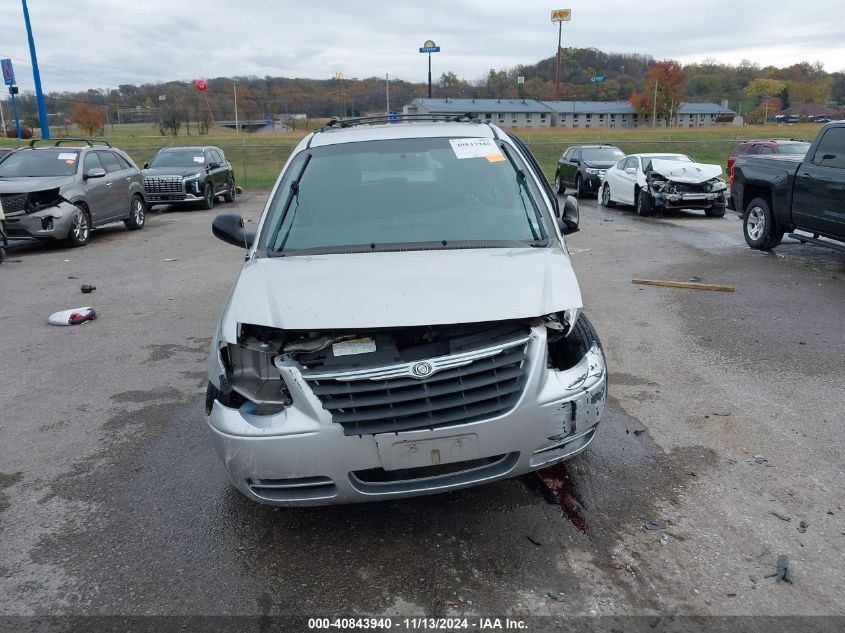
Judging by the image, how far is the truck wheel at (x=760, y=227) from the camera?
35.8ft

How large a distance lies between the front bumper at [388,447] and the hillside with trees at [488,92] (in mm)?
59866

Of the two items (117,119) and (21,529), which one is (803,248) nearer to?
(21,529)

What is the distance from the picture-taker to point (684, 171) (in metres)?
16.0

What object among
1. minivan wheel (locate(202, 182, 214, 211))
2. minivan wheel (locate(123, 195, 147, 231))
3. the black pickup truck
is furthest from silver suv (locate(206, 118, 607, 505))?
minivan wheel (locate(202, 182, 214, 211))

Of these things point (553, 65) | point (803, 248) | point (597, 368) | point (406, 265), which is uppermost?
point (553, 65)

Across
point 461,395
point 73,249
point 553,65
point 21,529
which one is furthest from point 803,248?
point 553,65

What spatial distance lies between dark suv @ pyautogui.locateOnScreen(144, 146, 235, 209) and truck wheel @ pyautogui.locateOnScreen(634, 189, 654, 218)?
11379 millimetres

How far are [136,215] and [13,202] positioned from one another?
3.60m

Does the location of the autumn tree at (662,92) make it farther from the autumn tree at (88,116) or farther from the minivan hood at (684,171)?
the minivan hood at (684,171)

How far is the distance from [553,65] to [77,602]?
135 meters

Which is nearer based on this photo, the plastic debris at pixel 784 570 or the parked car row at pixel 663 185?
the plastic debris at pixel 784 570

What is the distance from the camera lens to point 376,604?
9.52 feet

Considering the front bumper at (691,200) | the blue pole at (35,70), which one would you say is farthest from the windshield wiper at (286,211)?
the blue pole at (35,70)

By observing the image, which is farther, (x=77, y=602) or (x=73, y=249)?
(x=73, y=249)
